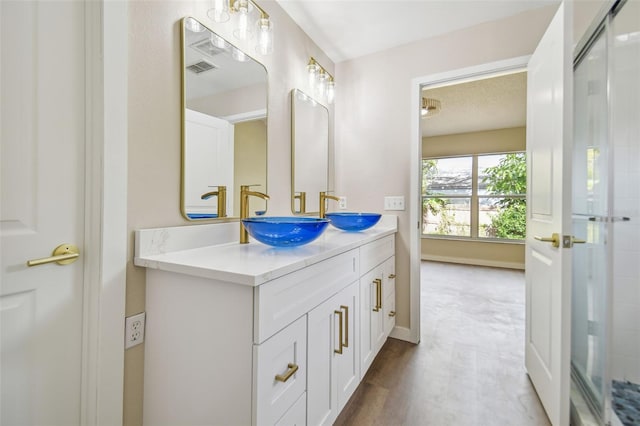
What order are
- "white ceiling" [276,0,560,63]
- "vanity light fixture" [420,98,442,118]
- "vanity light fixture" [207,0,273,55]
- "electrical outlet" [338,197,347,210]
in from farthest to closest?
"vanity light fixture" [420,98,442,118], "electrical outlet" [338,197,347,210], "white ceiling" [276,0,560,63], "vanity light fixture" [207,0,273,55]

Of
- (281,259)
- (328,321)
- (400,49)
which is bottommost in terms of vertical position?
(328,321)

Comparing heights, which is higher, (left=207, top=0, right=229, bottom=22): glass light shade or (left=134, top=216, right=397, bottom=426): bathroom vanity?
(left=207, top=0, right=229, bottom=22): glass light shade

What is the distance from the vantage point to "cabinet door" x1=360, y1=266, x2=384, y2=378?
1562mm

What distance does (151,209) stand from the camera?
108cm

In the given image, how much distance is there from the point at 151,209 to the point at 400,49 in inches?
85.6

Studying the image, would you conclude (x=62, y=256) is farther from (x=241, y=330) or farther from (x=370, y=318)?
(x=370, y=318)

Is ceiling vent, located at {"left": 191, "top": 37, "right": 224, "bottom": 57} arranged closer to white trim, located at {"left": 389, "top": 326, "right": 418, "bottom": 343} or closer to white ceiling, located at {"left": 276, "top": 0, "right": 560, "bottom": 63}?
white ceiling, located at {"left": 276, "top": 0, "right": 560, "bottom": 63}

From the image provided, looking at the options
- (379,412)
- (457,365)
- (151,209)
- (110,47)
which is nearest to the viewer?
(110,47)

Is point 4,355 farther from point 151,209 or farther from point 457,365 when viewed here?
point 457,365

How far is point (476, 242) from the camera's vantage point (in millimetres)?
5062

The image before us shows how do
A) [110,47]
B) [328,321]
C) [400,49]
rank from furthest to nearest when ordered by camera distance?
[400,49]
[328,321]
[110,47]

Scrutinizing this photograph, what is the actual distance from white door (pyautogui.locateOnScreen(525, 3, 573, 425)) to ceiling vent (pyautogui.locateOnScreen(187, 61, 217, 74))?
1.60m

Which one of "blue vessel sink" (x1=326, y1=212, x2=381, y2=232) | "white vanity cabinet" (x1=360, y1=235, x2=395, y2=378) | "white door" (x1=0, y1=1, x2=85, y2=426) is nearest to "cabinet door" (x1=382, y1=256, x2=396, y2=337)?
"white vanity cabinet" (x1=360, y1=235, x2=395, y2=378)

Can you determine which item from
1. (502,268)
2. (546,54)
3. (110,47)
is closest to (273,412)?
(110,47)
